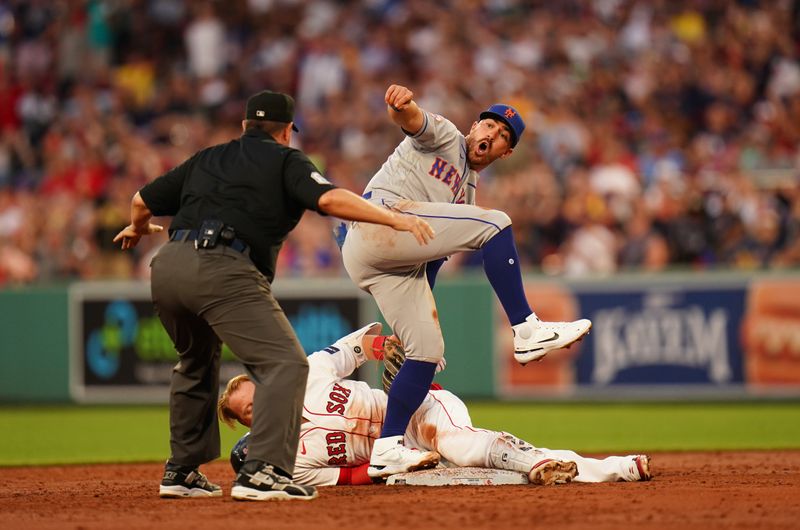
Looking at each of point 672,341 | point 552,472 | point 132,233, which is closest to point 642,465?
point 552,472

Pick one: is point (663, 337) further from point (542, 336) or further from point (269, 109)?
point (269, 109)

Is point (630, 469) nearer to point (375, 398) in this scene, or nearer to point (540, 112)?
point (375, 398)

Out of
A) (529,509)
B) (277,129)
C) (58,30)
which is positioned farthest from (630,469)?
(58,30)

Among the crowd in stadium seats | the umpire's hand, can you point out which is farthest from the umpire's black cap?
the crowd in stadium seats

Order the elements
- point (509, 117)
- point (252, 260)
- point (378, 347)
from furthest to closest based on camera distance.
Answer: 1. point (378, 347)
2. point (509, 117)
3. point (252, 260)

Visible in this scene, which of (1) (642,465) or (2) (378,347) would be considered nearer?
(1) (642,465)
